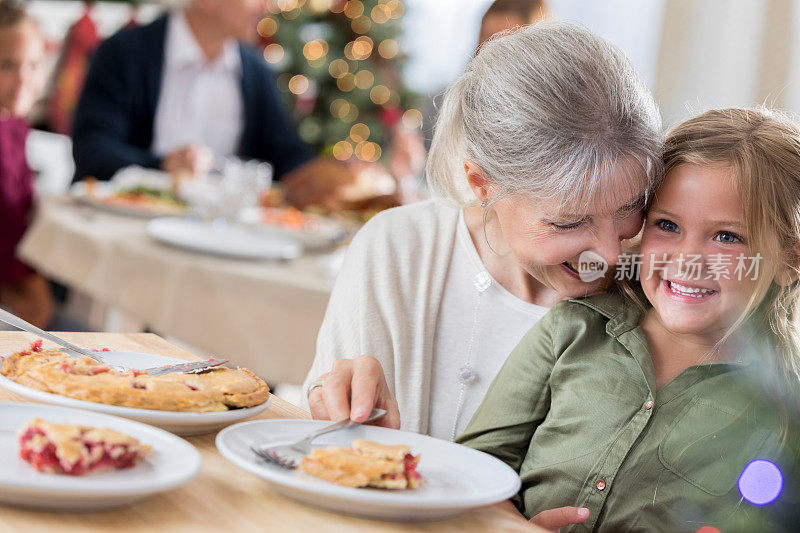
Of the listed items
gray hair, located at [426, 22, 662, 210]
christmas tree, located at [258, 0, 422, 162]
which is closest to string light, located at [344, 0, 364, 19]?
christmas tree, located at [258, 0, 422, 162]

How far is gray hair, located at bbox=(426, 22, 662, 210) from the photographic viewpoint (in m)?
1.11

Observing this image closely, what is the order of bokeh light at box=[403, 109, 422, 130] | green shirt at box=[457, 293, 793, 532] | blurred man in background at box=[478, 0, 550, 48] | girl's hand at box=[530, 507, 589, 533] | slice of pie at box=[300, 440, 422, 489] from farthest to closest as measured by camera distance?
bokeh light at box=[403, 109, 422, 130] < blurred man in background at box=[478, 0, 550, 48] < green shirt at box=[457, 293, 793, 532] < girl's hand at box=[530, 507, 589, 533] < slice of pie at box=[300, 440, 422, 489]

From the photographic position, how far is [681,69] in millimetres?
4098

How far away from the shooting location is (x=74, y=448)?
63cm

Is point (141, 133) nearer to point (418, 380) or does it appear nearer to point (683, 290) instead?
point (418, 380)

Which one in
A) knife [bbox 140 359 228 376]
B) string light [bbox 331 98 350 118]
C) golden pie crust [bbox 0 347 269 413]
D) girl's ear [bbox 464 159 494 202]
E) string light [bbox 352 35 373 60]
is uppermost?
string light [bbox 352 35 373 60]

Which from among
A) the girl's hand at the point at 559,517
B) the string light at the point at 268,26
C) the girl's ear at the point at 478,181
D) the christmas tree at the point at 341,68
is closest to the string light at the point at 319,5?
the christmas tree at the point at 341,68

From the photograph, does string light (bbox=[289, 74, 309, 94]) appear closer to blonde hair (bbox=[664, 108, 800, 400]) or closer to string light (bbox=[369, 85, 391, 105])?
string light (bbox=[369, 85, 391, 105])

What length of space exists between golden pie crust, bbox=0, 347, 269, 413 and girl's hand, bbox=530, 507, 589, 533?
36 cm

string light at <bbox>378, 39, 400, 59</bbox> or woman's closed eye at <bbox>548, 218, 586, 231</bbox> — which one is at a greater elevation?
string light at <bbox>378, 39, 400, 59</bbox>

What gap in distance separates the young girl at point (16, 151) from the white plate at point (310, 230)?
793mm

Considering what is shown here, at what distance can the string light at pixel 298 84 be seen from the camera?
225 inches

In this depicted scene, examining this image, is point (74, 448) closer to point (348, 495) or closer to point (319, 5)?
point (348, 495)

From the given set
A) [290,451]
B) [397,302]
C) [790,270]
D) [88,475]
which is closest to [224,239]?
[397,302]
